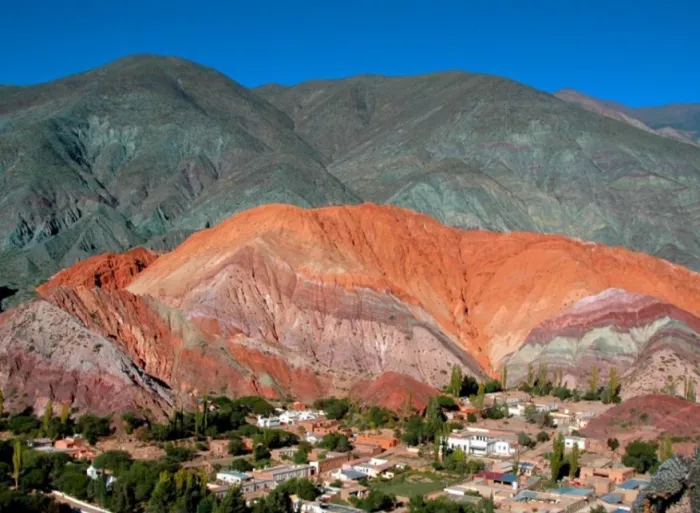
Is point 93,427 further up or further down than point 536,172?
further down

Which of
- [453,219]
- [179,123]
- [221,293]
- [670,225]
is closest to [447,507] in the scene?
[221,293]

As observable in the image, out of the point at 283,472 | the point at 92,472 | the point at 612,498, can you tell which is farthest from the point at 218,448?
the point at 612,498

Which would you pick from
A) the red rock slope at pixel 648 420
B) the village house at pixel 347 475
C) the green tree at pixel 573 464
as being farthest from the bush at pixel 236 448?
the red rock slope at pixel 648 420

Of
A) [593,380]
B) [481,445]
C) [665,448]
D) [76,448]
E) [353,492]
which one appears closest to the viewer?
[353,492]

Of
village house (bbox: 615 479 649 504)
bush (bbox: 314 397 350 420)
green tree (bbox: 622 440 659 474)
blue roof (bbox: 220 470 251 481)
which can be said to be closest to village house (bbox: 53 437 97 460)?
blue roof (bbox: 220 470 251 481)

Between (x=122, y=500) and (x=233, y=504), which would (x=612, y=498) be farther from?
(x=122, y=500)

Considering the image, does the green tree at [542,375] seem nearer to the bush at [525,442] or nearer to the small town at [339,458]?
the small town at [339,458]
